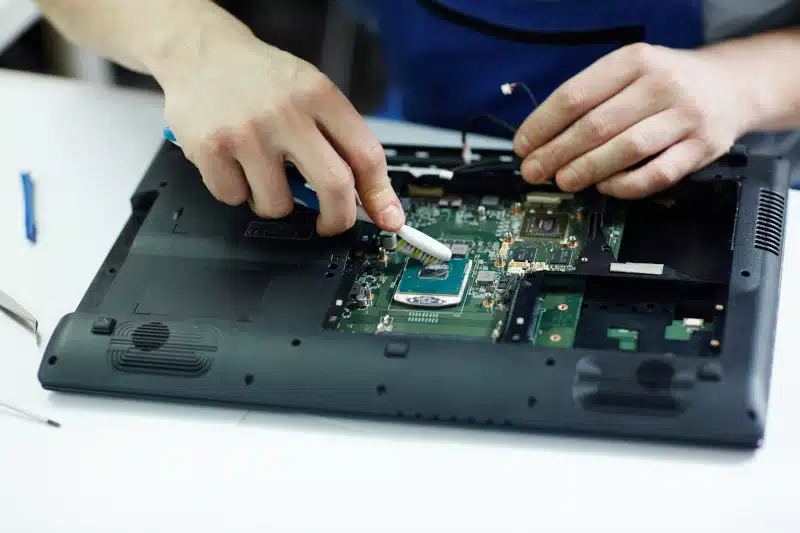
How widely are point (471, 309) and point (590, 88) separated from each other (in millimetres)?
489

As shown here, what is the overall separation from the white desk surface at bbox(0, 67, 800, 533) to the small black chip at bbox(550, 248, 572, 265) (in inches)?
12.7

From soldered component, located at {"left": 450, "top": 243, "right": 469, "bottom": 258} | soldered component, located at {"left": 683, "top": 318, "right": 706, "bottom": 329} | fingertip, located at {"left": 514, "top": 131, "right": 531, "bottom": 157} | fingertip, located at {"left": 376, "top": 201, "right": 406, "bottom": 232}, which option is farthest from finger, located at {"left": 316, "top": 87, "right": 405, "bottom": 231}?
soldered component, located at {"left": 683, "top": 318, "right": 706, "bottom": 329}

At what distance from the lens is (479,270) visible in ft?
5.20

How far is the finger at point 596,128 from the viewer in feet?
5.63

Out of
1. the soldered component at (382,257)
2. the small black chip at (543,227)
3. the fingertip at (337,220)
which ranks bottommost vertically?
the soldered component at (382,257)

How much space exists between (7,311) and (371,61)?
2.28 metres

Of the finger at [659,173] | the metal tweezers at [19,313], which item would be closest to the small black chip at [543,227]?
the finger at [659,173]

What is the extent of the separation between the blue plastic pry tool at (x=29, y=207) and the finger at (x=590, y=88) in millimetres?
965

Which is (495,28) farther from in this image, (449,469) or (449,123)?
(449,469)

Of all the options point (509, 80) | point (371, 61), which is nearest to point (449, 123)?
point (509, 80)

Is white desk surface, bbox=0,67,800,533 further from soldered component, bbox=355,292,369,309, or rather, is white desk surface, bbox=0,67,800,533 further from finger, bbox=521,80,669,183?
finger, bbox=521,80,669,183

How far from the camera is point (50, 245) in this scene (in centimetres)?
186

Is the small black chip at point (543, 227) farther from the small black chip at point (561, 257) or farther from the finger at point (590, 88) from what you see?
the finger at point (590, 88)

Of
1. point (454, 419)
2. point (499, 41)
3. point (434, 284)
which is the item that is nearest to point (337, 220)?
point (434, 284)
